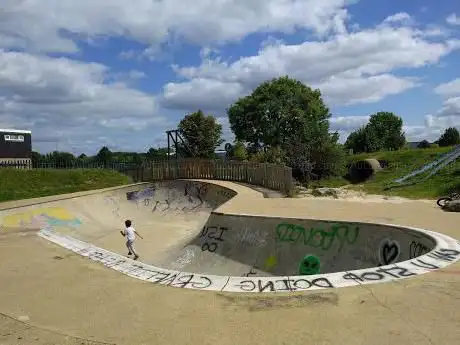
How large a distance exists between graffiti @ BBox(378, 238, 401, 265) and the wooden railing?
10.5 metres

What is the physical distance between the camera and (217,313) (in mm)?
5277

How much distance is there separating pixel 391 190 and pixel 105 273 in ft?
61.7

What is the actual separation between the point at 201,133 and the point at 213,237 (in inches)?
1398

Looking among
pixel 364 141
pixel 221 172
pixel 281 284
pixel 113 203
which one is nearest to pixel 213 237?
pixel 281 284

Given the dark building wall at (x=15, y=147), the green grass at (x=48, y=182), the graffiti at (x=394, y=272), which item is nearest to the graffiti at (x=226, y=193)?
the green grass at (x=48, y=182)

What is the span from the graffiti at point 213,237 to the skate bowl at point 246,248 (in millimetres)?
36

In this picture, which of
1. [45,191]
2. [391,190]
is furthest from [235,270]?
[45,191]

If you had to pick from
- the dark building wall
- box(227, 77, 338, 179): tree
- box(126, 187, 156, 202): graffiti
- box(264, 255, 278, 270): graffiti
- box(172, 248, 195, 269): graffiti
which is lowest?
box(172, 248, 195, 269): graffiti

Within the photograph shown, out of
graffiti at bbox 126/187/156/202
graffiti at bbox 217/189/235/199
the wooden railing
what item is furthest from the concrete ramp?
graffiti at bbox 126/187/156/202

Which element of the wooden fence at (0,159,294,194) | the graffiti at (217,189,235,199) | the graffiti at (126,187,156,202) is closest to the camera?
the graffiti at (217,189,235,199)

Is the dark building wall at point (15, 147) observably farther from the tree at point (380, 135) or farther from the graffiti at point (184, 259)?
the tree at point (380, 135)

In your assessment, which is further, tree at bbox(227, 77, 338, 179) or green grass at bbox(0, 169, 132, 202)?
tree at bbox(227, 77, 338, 179)

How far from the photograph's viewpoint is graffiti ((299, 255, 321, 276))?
10.1 metres

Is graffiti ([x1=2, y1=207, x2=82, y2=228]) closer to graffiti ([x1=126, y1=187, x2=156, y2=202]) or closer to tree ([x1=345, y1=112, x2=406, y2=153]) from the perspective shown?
graffiti ([x1=126, y1=187, x2=156, y2=202])
